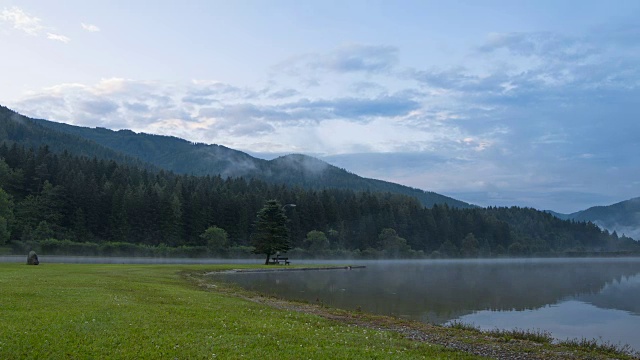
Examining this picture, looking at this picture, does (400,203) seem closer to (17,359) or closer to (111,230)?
(111,230)

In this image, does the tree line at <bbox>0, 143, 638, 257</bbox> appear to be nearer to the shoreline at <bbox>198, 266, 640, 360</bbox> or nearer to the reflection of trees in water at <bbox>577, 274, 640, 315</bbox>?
the reflection of trees in water at <bbox>577, 274, 640, 315</bbox>

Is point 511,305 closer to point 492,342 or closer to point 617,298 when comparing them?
point 617,298

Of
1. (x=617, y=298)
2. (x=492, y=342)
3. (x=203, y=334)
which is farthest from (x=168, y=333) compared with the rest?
(x=617, y=298)

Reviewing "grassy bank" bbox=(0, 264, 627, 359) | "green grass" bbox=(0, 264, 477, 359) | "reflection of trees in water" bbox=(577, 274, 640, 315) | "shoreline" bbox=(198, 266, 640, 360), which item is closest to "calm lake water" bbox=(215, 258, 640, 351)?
"reflection of trees in water" bbox=(577, 274, 640, 315)

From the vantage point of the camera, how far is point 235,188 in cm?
17575

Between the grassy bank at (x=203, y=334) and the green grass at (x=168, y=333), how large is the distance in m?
0.03

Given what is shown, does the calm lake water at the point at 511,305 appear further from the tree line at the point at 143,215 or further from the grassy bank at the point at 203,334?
the tree line at the point at 143,215

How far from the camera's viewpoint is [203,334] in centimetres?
1574

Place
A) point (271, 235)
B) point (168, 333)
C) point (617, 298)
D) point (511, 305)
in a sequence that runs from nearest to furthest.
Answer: point (168, 333) → point (511, 305) → point (617, 298) → point (271, 235)

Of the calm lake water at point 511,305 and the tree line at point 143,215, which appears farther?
the tree line at point 143,215

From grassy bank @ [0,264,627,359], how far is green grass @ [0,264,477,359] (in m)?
0.03

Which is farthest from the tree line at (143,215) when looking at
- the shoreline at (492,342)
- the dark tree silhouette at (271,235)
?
the shoreline at (492,342)

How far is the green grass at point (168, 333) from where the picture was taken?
43.8 ft

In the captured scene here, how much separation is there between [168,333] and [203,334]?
106 centimetres
